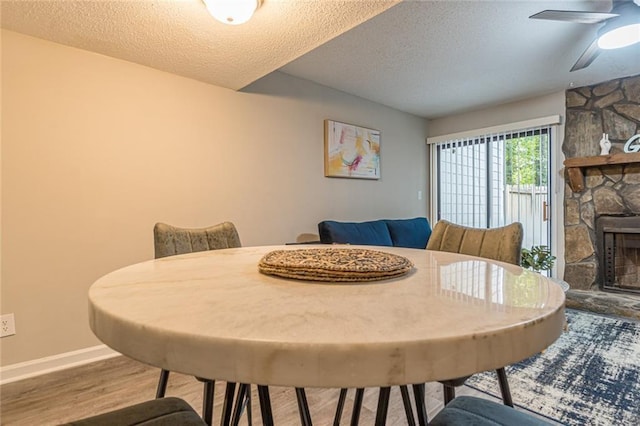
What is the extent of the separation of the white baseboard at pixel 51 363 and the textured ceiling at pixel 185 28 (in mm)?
1821

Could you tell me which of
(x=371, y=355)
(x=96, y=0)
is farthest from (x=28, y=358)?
(x=371, y=355)

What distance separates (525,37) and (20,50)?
10.8 ft

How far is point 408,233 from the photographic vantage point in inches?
141

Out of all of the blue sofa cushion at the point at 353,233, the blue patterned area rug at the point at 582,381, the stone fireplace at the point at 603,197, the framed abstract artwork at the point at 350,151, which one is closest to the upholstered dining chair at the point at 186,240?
the blue sofa cushion at the point at 353,233

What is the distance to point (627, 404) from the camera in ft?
5.33

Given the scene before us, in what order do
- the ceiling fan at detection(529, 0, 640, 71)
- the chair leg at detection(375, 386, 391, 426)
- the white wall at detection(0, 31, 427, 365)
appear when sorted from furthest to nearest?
the white wall at detection(0, 31, 427, 365), the ceiling fan at detection(529, 0, 640, 71), the chair leg at detection(375, 386, 391, 426)

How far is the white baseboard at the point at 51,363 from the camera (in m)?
1.90

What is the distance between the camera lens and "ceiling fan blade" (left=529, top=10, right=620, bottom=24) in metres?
1.82

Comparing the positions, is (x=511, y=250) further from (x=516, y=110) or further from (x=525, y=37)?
(x=516, y=110)

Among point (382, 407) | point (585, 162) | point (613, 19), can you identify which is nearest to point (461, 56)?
point (613, 19)

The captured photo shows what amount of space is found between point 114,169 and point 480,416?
2.44 meters

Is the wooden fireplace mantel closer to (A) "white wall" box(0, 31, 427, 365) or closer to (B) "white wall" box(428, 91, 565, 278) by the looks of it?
(B) "white wall" box(428, 91, 565, 278)

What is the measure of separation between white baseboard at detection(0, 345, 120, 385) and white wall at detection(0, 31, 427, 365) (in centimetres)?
4

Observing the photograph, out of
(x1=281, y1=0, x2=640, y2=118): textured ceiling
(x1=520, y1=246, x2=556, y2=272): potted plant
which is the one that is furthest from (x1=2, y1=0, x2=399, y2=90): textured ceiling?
(x1=520, y1=246, x2=556, y2=272): potted plant
